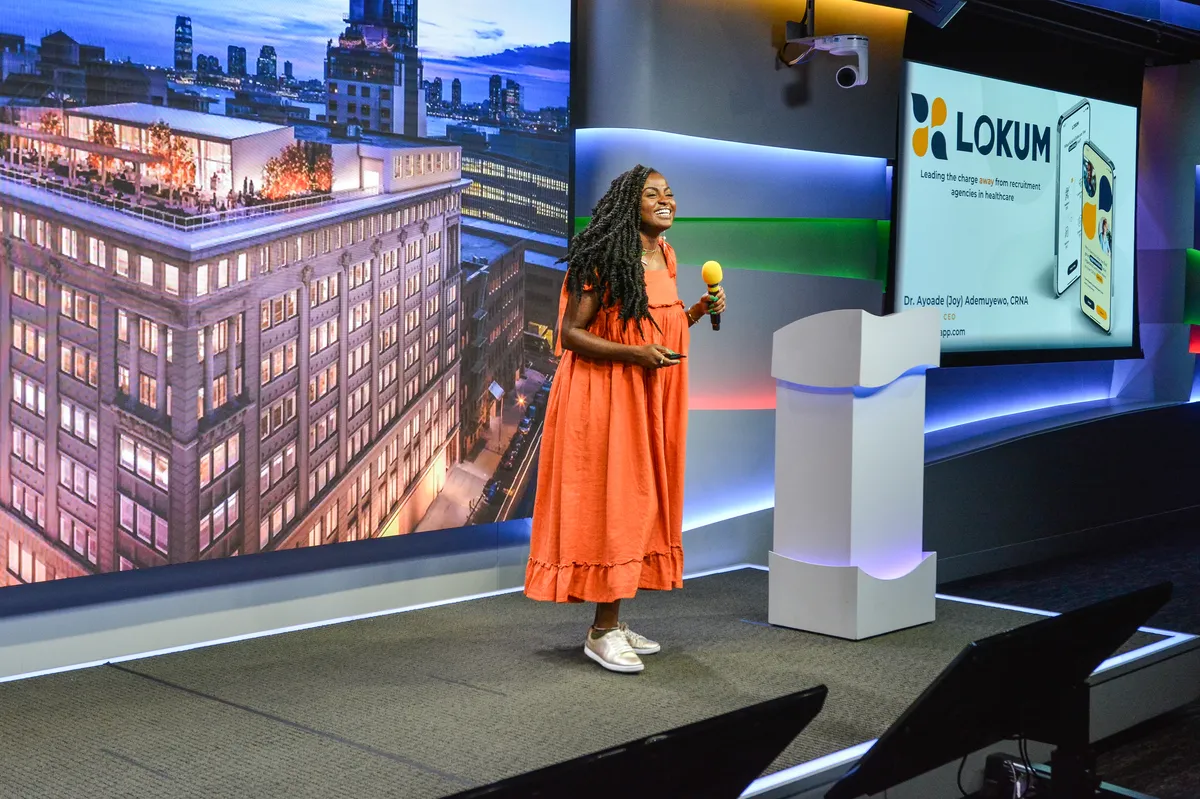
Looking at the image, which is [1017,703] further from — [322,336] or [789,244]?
[789,244]

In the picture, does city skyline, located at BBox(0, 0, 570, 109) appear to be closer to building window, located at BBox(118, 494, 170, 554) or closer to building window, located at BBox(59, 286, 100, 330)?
building window, located at BBox(59, 286, 100, 330)

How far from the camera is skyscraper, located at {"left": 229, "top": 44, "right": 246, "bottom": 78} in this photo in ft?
12.6

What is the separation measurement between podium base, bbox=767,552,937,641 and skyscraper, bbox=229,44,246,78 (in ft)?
7.67

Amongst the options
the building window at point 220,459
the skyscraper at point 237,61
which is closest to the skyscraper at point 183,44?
the skyscraper at point 237,61

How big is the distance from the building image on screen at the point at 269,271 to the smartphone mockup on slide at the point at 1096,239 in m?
3.37

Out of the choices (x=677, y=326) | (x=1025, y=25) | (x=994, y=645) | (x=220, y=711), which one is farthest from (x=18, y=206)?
(x=1025, y=25)

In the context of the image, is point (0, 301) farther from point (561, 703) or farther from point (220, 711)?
point (561, 703)

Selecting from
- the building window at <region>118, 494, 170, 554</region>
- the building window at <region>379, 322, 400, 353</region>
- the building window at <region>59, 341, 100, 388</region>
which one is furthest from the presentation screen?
the building window at <region>59, 341, 100, 388</region>

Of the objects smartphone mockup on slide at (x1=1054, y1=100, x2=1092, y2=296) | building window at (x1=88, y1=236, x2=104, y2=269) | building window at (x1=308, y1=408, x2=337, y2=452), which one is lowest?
building window at (x1=308, y1=408, x2=337, y2=452)

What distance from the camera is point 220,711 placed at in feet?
10.4

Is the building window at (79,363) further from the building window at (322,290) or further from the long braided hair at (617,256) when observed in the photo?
the long braided hair at (617,256)

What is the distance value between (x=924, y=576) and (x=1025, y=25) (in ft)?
11.0

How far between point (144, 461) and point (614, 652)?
152cm

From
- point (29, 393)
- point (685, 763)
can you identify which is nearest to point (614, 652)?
point (29, 393)
